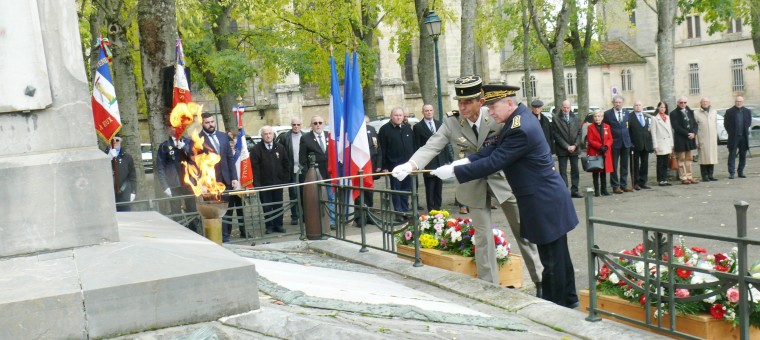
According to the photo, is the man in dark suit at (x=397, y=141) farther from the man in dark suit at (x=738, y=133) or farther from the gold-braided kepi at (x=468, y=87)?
the man in dark suit at (x=738, y=133)

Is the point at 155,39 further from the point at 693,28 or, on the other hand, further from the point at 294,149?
the point at 693,28

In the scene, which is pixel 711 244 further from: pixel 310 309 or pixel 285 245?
pixel 310 309

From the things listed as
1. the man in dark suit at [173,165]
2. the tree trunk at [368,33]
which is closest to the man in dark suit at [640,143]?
the man in dark suit at [173,165]

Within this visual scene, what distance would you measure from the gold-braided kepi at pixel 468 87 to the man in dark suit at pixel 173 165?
545 cm

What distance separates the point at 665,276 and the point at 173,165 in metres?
8.58

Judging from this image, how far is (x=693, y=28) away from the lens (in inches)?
2286

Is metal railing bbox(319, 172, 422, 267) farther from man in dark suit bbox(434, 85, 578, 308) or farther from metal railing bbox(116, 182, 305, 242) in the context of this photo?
man in dark suit bbox(434, 85, 578, 308)

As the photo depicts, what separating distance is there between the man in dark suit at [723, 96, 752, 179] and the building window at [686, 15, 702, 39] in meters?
40.7

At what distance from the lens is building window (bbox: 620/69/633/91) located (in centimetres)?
5941

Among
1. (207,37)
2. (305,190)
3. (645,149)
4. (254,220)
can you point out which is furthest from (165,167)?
(207,37)

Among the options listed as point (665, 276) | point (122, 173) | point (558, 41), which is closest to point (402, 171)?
point (665, 276)

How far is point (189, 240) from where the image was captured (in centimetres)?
675

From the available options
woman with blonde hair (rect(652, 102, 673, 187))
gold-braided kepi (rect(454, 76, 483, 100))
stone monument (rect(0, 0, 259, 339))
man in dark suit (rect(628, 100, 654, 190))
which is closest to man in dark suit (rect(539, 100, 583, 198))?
man in dark suit (rect(628, 100, 654, 190))

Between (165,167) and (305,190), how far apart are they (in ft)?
9.27
